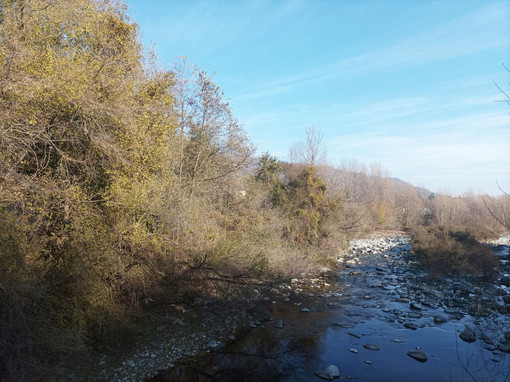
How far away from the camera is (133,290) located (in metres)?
9.20

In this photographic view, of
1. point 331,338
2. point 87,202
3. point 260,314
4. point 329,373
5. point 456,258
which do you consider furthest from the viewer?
point 456,258

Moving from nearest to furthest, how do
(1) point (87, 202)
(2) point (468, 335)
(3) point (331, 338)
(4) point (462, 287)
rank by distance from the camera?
(1) point (87, 202) < (2) point (468, 335) < (3) point (331, 338) < (4) point (462, 287)

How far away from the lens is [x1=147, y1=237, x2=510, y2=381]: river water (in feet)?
24.3

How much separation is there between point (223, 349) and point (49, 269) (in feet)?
15.4

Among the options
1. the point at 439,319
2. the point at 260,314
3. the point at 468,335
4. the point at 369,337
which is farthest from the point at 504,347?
the point at 260,314

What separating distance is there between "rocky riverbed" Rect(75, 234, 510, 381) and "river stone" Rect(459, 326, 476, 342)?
1.6 inches

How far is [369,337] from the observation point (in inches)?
366

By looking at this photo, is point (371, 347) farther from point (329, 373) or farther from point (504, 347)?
point (504, 347)

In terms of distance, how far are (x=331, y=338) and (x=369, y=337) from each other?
112cm

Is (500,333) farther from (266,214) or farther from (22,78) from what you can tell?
(22,78)

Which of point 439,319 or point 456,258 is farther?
point 456,258

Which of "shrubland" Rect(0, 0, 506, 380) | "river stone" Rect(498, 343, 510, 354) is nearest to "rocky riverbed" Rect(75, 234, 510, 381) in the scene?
"river stone" Rect(498, 343, 510, 354)

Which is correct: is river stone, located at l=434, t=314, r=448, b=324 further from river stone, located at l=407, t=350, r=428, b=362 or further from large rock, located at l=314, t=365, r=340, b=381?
large rock, located at l=314, t=365, r=340, b=381

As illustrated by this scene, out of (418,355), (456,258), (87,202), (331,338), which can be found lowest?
(331,338)
